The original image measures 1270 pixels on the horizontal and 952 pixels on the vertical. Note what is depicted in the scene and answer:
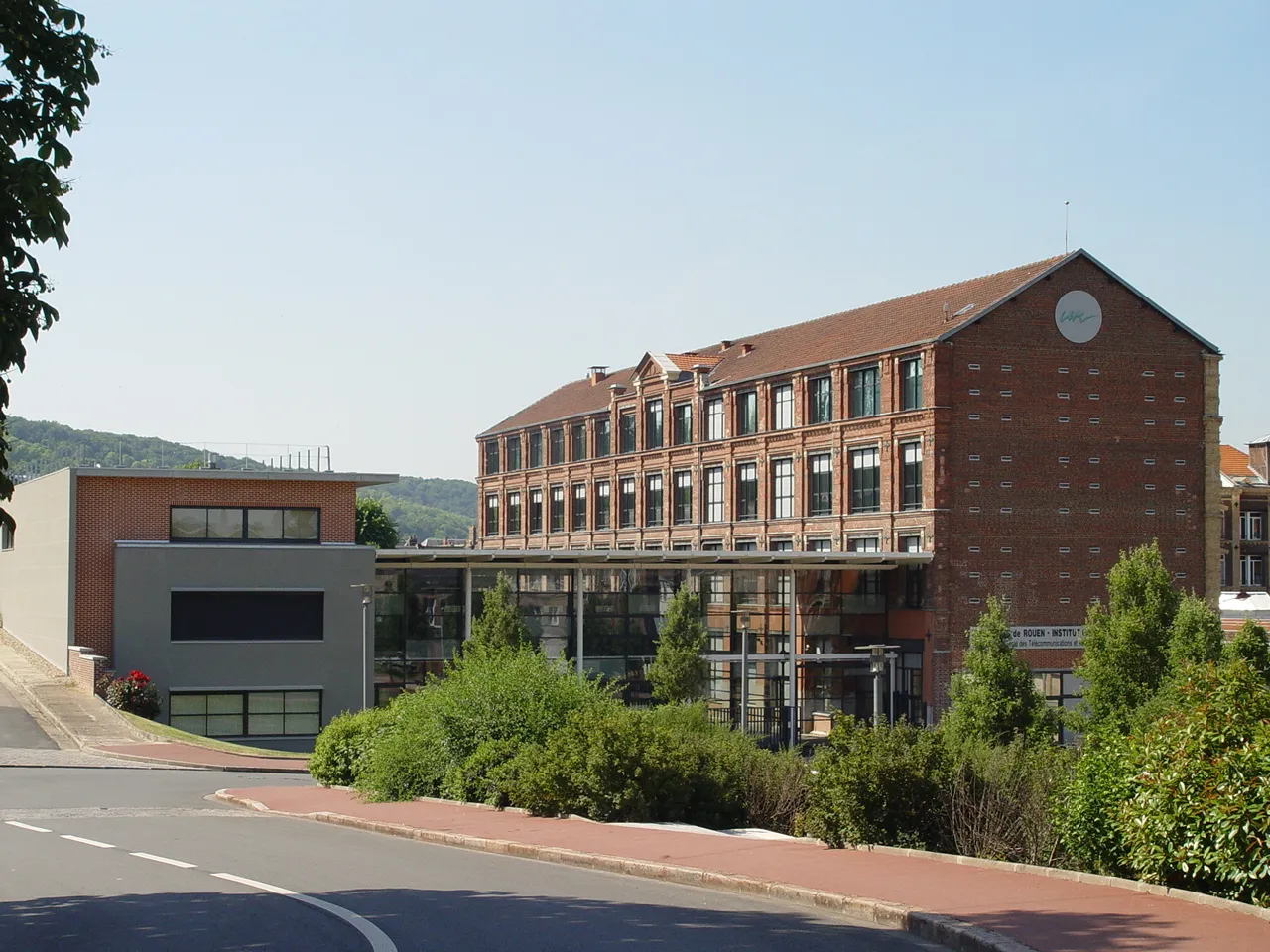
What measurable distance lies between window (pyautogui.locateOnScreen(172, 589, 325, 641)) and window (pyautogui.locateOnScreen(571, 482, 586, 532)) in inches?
1506

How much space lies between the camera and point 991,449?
6034 centimetres

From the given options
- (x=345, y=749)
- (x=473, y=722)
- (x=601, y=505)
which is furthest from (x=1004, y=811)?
(x=601, y=505)

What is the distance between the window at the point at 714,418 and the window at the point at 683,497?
2634 millimetres

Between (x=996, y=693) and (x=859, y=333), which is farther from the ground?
(x=859, y=333)

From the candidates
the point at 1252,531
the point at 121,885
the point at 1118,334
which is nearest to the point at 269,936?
the point at 121,885

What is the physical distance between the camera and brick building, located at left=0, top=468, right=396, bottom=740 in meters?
45.5

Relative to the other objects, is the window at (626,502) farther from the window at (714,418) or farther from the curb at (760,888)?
the curb at (760,888)

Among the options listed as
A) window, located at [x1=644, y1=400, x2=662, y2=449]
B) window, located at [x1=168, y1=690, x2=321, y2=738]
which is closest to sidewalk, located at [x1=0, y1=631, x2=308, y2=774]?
window, located at [x1=168, y1=690, x2=321, y2=738]

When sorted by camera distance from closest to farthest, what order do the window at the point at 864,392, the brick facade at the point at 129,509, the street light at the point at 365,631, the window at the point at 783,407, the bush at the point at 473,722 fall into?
the bush at the point at 473,722 → the street light at the point at 365,631 → the brick facade at the point at 129,509 → the window at the point at 864,392 → the window at the point at 783,407

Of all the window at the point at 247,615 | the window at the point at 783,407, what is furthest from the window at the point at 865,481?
the window at the point at 247,615

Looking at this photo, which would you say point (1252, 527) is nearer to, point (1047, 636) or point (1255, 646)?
point (1047, 636)

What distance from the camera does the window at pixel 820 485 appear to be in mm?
64688

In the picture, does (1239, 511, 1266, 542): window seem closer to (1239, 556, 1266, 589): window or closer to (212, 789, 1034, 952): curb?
(1239, 556, 1266, 589): window

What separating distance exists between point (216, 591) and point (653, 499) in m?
34.7
